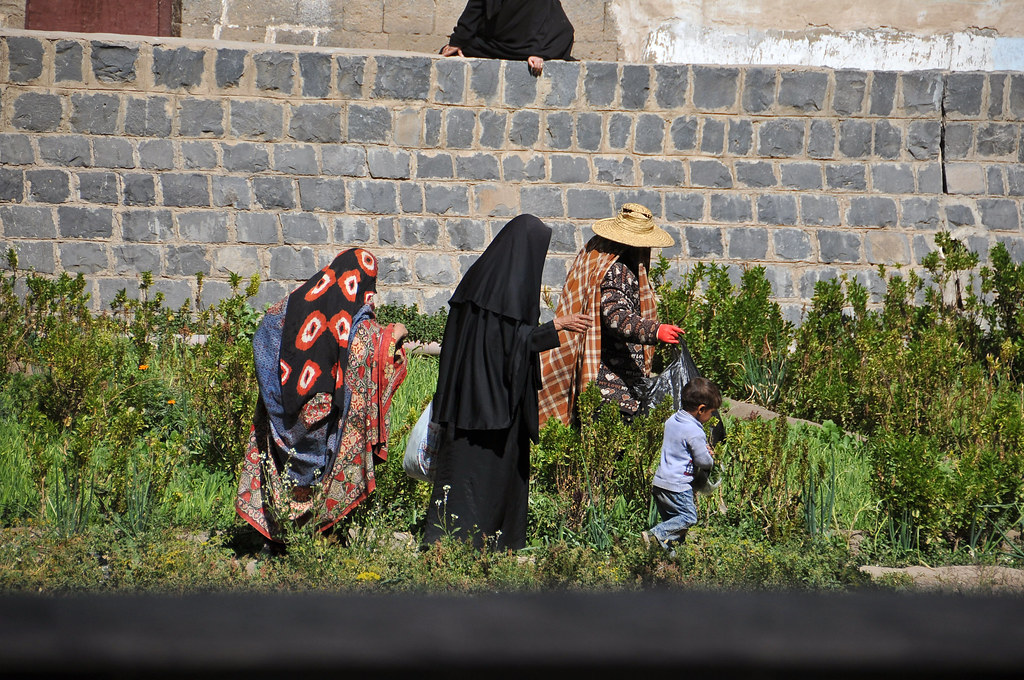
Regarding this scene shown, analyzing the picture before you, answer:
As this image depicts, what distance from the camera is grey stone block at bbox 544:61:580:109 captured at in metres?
8.45

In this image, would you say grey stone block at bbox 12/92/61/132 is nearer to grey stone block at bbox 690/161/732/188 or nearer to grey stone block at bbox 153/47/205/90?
grey stone block at bbox 153/47/205/90

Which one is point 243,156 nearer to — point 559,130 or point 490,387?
point 559,130

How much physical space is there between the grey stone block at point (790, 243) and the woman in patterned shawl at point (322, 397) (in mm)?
5464

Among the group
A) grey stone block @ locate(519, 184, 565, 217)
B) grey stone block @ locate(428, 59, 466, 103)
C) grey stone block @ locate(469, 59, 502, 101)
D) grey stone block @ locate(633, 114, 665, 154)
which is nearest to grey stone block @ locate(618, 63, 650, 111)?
grey stone block @ locate(633, 114, 665, 154)

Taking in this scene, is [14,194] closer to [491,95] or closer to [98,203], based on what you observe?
[98,203]

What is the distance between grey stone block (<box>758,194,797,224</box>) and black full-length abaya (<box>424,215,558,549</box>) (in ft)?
16.4

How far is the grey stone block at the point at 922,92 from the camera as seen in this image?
859 cm

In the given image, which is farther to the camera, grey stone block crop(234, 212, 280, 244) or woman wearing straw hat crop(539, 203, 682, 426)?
grey stone block crop(234, 212, 280, 244)

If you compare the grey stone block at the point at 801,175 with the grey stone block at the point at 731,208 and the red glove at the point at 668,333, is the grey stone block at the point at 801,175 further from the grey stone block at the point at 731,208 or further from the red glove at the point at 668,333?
the red glove at the point at 668,333

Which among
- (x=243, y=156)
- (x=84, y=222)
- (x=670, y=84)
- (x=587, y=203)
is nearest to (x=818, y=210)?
(x=670, y=84)

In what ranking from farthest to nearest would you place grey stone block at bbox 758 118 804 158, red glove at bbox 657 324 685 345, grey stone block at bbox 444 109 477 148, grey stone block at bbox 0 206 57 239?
grey stone block at bbox 758 118 804 158
grey stone block at bbox 444 109 477 148
grey stone block at bbox 0 206 57 239
red glove at bbox 657 324 685 345

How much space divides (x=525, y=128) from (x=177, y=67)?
10.1ft

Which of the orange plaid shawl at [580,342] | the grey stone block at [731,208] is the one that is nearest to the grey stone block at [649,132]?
the grey stone block at [731,208]

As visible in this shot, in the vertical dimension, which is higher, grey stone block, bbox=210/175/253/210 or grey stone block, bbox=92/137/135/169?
grey stone block, bbox=92/137/135/169
